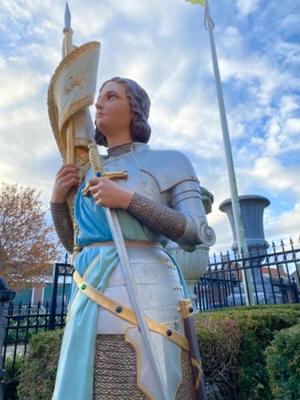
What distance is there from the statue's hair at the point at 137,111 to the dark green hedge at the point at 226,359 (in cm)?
197

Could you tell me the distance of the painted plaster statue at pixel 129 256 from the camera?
1152mm

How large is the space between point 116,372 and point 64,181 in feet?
3.02

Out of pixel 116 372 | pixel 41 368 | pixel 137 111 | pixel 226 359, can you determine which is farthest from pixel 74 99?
pixel 41 368

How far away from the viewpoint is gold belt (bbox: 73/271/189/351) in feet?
3.96

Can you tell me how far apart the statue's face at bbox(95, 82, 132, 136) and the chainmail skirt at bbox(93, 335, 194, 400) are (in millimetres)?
1030

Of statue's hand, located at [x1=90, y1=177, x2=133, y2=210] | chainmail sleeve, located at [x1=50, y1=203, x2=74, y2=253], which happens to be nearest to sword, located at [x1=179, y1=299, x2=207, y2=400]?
statue's hand, located at [x1=90, y1=177, x2=133, y2=210]

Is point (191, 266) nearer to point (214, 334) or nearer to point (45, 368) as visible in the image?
point (214, 334)

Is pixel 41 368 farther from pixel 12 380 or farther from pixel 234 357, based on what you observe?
pixel 12 380

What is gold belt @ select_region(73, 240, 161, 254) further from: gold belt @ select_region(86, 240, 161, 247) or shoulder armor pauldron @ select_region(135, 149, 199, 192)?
shoulder armor pauldron @ select_region(135, 149, 199, 192)

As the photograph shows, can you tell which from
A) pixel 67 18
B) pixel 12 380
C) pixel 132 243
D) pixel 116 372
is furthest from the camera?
pixel 12 380

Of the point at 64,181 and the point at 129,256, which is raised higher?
the point at 64,181

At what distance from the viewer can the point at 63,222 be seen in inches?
68.4

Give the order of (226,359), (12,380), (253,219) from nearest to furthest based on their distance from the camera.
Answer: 1. (226,359)
2. (12,380)
3. (253,219)

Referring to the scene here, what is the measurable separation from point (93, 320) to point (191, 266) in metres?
3.66
